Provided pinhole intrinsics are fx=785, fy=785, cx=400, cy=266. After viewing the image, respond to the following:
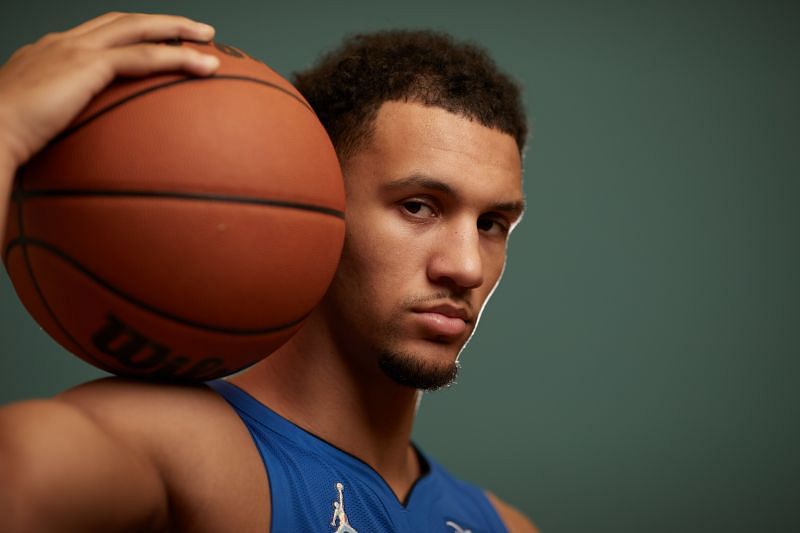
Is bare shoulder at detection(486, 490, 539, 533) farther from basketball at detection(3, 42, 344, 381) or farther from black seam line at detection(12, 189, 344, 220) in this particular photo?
black seam line at detection(12, 189, 344, 220)

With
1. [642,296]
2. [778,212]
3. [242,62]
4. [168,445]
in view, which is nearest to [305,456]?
[168,445]

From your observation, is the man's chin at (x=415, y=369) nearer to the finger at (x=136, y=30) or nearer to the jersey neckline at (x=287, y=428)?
the jersey neckline at (x=287, y=428)

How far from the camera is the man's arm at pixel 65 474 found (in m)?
0.83

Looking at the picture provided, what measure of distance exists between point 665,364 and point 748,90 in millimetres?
1243

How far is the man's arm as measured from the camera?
0.83m

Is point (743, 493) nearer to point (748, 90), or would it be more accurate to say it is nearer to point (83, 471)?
point (748, 90)

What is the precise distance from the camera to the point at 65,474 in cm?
86

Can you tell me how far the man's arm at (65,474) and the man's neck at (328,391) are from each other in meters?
0.44

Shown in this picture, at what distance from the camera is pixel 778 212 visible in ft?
11.0

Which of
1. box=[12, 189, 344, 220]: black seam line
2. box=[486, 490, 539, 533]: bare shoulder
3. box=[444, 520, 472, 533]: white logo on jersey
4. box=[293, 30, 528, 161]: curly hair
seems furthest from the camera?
box=[486, 490, 539, 533]: bare shoulder

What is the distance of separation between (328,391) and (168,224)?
567 millimetres

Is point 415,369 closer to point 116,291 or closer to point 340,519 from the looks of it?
point 340,519

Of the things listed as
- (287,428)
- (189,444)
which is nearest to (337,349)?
(287,428)

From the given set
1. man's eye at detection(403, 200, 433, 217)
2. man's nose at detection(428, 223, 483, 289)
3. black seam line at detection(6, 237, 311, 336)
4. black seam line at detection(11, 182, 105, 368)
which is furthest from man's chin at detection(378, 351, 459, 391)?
black seam line at detection(11, 182, 105, 368)
